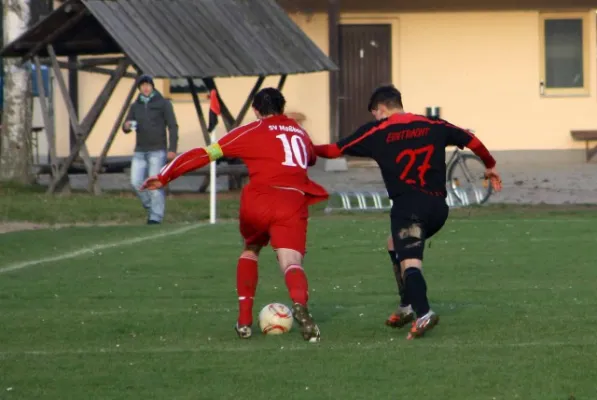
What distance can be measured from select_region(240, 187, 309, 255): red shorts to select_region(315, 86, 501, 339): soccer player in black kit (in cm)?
40

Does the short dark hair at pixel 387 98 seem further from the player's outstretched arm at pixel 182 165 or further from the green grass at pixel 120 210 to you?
the green grass at pixel 120 210

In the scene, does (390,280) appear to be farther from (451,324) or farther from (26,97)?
(26,97)

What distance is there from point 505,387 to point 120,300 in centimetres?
469

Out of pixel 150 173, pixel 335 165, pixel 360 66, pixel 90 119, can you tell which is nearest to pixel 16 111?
pixel 90 119

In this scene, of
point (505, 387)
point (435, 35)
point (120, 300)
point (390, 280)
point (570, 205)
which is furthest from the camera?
point (435, 35)

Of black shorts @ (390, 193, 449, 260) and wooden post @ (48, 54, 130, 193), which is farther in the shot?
wooden post @ (48, 54, 130, 193)

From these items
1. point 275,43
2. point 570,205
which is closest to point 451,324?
point 570,205

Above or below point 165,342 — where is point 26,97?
above

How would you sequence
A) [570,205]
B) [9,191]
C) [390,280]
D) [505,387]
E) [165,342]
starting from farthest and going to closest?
[9,191] → [570,205] → [390,280] → [165,342] → [505,387]

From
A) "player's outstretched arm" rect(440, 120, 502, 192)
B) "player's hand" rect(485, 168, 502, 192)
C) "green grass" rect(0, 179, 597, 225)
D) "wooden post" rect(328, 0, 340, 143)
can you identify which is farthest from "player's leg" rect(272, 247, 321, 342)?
"wooden post" rect(328, 0, 340, 143)

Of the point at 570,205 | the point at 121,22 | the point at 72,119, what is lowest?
the point at 570,205

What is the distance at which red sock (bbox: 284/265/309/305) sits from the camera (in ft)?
29.6

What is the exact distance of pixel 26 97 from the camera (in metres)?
24.5

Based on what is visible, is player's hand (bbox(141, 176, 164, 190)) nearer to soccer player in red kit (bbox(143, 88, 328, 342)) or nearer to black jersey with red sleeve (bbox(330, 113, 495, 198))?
soccer player in red kit (bbox(143, 88, 328, 342))
